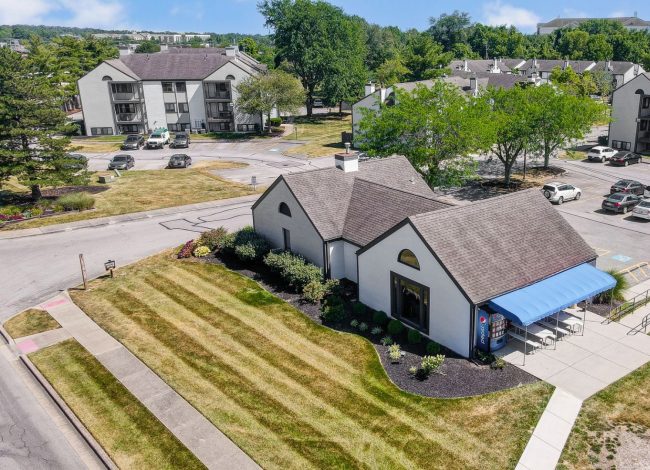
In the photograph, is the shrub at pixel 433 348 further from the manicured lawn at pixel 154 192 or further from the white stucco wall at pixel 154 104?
the white stucco wall at pixel 154 104

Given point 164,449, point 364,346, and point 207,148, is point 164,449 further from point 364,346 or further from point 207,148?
point 207,148

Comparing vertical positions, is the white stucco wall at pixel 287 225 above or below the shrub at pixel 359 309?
above

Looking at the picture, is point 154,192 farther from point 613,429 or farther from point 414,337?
point 613,429

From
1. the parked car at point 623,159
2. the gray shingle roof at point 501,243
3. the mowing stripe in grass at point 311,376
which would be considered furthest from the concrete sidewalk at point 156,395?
the parked car at point 623,159

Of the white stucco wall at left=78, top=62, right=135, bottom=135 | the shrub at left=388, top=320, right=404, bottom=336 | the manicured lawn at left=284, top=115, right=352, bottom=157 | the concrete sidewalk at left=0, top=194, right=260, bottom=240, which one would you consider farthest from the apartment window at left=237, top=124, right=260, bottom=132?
the shrub at left=388, top=320, right=404, bottom=336

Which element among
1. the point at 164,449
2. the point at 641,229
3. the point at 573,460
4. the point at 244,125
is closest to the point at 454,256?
the point at 573,460

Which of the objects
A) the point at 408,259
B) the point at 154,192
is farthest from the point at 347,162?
the point at 154,192
